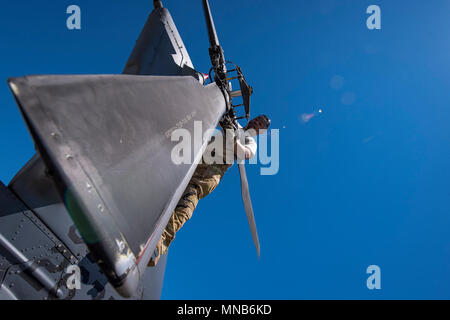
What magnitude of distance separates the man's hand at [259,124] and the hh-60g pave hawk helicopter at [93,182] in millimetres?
2981

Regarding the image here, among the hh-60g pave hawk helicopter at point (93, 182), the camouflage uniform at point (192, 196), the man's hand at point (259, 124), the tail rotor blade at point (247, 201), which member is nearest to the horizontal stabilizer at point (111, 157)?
the hh-60g pave hawk helicopter at point (93, 182)

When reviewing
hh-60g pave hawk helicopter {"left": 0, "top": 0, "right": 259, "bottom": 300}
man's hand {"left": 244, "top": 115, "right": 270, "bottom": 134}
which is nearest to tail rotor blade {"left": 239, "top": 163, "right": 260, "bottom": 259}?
man's hand {"left": 244, "top": 115, "right": 270, "bottom": 134}

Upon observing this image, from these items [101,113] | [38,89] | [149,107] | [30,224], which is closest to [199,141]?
[149,107]

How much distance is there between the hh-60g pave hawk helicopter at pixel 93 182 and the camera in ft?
3.11

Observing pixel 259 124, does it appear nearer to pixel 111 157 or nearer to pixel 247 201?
pixel 247 201

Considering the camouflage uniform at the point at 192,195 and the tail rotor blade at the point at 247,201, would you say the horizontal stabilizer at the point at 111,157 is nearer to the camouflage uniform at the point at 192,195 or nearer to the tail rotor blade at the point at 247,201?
the camouflage uniform at the point at 192,195

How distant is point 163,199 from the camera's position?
5.12 ft

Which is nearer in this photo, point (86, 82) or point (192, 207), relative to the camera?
point (86, 82)

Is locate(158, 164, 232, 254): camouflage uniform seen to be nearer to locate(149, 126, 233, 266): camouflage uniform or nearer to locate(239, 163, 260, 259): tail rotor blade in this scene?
locate(149, 126, 233, 266): camouflage uniform

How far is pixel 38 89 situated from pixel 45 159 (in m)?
0.35

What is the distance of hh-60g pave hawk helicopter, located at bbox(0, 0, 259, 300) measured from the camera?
0.95 metres

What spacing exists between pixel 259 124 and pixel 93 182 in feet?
17.3

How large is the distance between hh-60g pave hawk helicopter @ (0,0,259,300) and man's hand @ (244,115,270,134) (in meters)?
2.98

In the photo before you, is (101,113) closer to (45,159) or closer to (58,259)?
(45,159)
